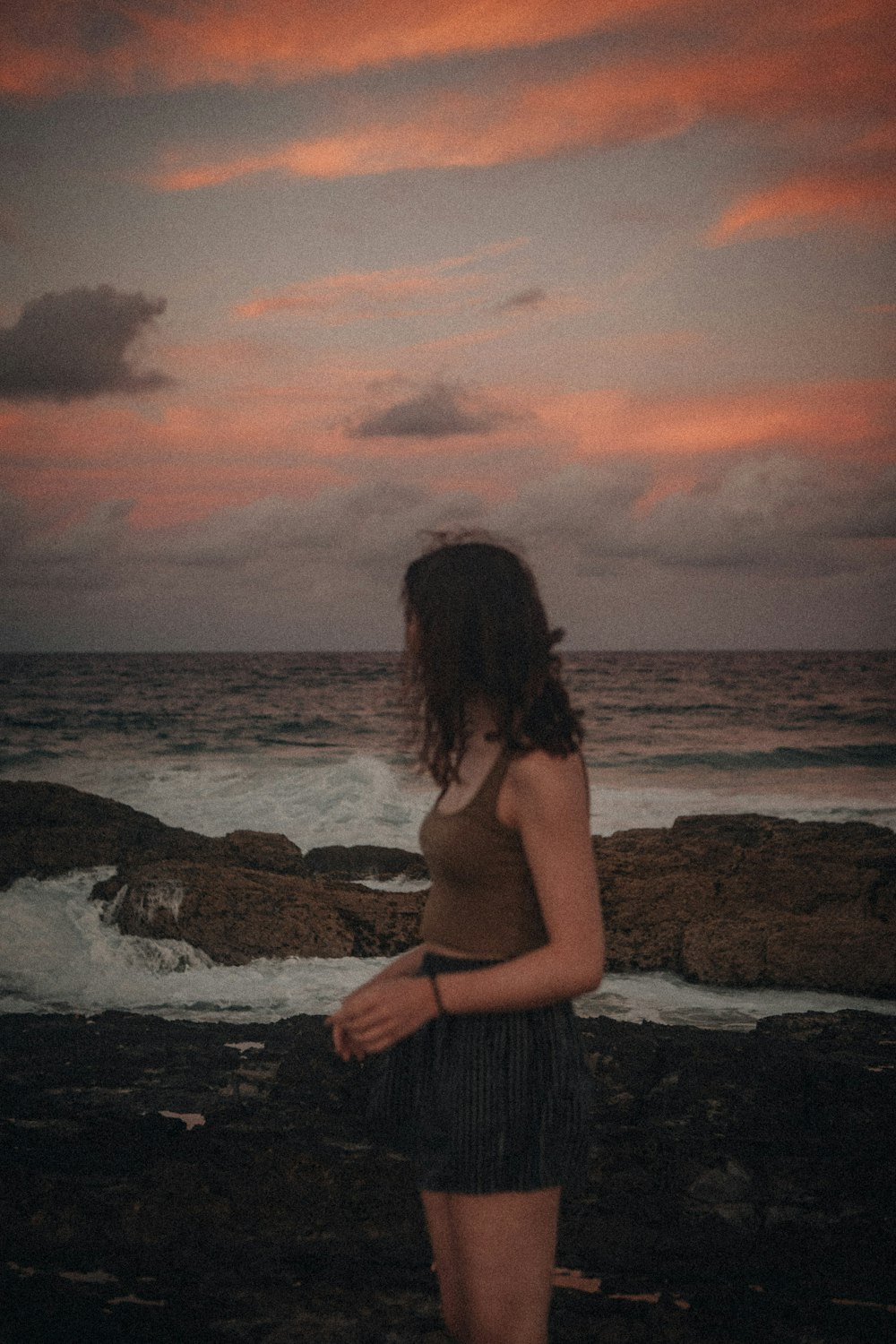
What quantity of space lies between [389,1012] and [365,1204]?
8.95 ft

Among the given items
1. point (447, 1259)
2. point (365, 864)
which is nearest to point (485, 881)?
point (447, 1259)


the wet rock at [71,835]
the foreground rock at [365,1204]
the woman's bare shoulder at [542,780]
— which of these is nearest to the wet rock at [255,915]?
the wet rock at [71,835]

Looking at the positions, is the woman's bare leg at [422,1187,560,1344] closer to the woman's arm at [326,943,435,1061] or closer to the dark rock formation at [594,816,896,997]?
the woman's arm at [326,943,435,1061]

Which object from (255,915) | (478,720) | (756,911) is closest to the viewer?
(478,720)

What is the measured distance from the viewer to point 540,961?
6.32 ft

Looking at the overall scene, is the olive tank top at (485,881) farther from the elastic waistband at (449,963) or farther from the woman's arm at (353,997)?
the woman's arm at (353,997)

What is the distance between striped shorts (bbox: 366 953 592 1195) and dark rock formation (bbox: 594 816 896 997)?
6.78 metres

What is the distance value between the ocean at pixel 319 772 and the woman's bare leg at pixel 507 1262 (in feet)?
3.23

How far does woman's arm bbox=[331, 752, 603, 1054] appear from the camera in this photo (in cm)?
192

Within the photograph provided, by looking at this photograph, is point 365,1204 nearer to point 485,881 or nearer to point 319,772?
point 485,881

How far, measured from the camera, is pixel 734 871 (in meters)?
10.2

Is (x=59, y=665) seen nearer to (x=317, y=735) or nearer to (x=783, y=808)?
(x=317, y=735)

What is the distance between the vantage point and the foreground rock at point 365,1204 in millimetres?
3520

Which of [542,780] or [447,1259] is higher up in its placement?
[542,780]
